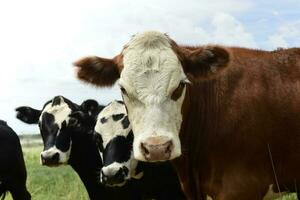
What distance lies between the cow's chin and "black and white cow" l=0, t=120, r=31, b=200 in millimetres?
7817

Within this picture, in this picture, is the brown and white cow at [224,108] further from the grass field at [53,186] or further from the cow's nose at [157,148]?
the grass field at [53,186]

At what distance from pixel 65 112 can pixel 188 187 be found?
3693mm

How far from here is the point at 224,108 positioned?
744cm

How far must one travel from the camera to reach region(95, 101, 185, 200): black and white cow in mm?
8766

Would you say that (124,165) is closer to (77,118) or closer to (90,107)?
(77,118)

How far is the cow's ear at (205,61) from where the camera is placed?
23.7 feet

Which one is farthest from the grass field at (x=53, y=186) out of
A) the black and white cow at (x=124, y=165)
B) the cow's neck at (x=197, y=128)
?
the cow's neck at (x=197, y=128)

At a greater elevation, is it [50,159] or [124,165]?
[124,165]

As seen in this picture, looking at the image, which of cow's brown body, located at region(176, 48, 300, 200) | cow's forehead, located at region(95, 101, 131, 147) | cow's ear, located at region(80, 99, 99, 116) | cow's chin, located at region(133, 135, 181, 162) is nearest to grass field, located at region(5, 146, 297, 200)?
cow's brown body, located at region(176, 48, 300, 200)

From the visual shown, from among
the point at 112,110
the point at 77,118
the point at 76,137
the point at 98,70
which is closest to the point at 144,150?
the point at 98,70

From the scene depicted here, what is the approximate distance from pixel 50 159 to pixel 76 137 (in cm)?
86

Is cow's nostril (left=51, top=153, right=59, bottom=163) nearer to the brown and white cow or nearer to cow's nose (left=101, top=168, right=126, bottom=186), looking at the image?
cow's nose (left=101, top=168, right=126, bottom=186)

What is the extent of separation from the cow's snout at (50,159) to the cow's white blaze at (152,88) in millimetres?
3433

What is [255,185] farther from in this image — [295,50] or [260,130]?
[295,50]
